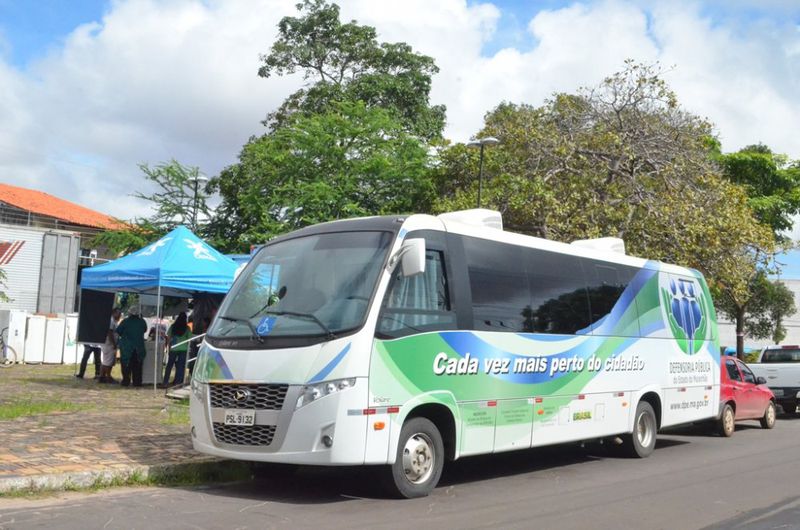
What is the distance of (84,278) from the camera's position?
18.9 meters

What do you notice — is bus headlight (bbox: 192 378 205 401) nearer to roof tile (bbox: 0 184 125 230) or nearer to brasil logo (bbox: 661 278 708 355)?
brasil logo (bbox: 661 278 708 355)

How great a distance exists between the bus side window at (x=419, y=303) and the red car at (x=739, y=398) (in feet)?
31.3

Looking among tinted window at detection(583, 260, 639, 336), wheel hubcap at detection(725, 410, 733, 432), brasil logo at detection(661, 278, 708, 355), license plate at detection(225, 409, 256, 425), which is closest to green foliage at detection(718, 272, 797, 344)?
wheel hubcap at detection(725, 410, 733, 432)

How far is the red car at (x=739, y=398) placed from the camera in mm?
16703

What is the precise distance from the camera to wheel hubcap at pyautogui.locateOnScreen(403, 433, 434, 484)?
28.2ft

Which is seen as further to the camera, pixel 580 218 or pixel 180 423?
pixel 580 218

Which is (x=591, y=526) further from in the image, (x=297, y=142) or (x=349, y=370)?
(x=297, y=142)

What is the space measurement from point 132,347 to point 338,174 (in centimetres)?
1304

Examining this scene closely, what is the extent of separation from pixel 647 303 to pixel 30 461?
8.99 m

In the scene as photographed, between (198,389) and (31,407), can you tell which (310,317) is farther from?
(31,407)

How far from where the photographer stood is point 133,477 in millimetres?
8789

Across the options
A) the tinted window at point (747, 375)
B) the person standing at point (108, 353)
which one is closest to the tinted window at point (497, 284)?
the tinted window at point (747, 375)

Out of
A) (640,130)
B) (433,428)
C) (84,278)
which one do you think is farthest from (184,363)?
(640,130)

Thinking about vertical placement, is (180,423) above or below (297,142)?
below
